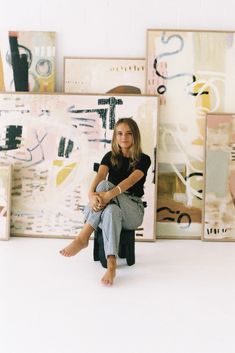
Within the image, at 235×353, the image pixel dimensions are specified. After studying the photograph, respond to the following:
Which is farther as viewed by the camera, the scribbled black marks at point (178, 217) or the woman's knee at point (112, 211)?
the scribbled black marks at point (178, 217)

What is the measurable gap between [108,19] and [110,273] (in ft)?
6.08

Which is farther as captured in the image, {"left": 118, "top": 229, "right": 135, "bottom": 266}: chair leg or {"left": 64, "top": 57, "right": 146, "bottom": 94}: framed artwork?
{"left": 64, "top": 57, "right": 146, "bottom": 94}: framed artwork

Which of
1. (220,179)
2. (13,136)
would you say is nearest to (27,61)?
(13,136)

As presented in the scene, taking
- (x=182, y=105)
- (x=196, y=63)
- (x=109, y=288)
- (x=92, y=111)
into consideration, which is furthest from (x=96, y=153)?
(x=109, y=288)

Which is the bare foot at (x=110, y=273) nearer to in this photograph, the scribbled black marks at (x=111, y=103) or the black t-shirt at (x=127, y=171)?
the black t-shirt at (x=127, y=171)

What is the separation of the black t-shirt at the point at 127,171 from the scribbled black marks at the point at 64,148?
508mm

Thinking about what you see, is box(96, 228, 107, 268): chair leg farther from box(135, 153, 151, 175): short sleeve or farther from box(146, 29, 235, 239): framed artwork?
box(146, 29, 235, 239): framed artwork

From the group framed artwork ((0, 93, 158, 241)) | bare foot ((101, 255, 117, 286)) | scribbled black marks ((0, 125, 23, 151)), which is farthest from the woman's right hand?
scribbled black marks ((0, 125, 23, 151))

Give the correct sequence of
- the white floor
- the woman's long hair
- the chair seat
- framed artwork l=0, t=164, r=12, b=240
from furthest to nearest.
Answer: framed artwork l=0, t=164, r=12, b=240
the woman's long hair
the chair seat
the white floor

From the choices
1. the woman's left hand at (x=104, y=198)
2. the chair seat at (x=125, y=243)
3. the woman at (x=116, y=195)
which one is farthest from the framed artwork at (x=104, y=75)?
the chair seat at (x=125, y=243)

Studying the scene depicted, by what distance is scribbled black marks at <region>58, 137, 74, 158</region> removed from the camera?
3.35 m

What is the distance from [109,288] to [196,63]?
1768mm

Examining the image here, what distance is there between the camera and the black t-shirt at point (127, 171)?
2.85 meters

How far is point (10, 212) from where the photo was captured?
10.9 feet
